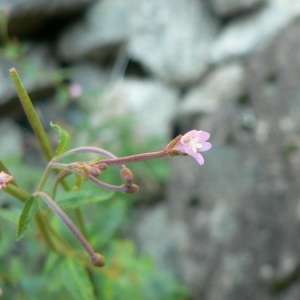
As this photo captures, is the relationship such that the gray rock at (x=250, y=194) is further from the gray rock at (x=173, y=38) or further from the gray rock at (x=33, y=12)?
the gray rock at (x=33, y=12)

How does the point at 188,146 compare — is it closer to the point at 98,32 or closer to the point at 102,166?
the point at 102,166

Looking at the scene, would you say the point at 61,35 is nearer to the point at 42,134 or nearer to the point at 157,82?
the point at 157,82

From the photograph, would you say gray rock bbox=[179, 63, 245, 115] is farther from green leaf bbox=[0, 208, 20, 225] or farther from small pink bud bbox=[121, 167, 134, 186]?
small pink bud bbox=[121, 167, 134, 186]

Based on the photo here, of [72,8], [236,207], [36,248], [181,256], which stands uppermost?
[72,8]

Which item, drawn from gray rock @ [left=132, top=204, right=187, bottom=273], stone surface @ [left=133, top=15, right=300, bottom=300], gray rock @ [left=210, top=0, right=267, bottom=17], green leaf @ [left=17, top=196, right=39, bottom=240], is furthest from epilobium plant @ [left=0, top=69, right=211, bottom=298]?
gray rock @ [left=210, top=0, right=267, bottom=17]

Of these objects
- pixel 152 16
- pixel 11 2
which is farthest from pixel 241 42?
pixel 11 2

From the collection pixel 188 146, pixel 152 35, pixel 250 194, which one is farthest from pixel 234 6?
pixel 188 146
